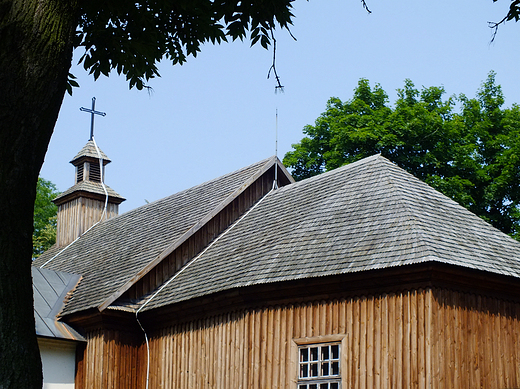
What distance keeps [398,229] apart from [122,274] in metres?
7.81

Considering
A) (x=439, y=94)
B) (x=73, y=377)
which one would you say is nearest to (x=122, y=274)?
(x=73, y=377)

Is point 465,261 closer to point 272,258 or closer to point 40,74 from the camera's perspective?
point 272,258

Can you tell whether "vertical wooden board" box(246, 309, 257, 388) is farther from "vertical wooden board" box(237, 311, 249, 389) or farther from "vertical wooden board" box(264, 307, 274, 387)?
"vertical wooden board" box(264, 307, 274, 387)

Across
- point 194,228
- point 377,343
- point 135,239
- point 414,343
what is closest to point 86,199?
point 135,239

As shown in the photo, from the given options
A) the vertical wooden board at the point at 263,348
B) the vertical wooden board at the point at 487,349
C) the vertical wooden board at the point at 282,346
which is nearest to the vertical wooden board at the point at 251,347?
the vertical wooden board at the point at 263,348

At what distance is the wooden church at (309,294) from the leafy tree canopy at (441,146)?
10.8 metres

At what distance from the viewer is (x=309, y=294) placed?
13.3 metres

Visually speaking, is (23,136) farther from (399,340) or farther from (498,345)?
(498,345)

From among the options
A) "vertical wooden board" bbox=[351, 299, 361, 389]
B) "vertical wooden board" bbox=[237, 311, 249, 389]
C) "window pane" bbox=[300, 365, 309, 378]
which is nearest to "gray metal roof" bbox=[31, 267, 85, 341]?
"vertical wooden board" bbox=[237, 311, 249, 389]

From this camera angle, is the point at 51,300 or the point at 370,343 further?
the point at 51,300

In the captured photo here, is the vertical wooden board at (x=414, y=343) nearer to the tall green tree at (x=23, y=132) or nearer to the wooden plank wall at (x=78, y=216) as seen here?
the tall green tree at (x=23, y=132)

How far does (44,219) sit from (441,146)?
2526 cm

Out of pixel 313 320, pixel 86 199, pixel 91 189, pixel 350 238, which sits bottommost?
pixel 313 320

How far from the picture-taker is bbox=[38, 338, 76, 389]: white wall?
16844mm
